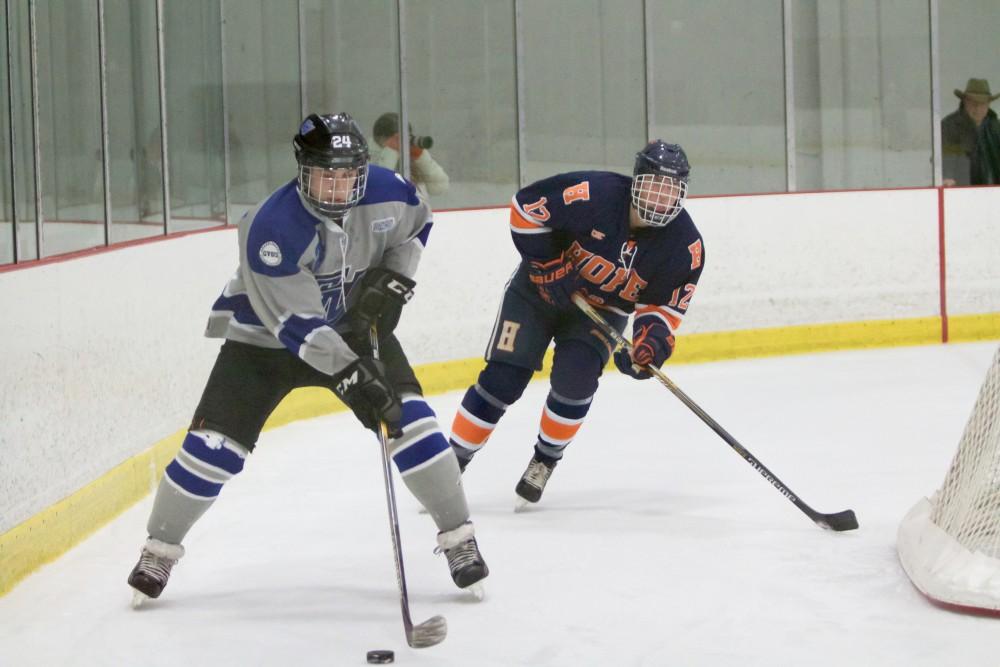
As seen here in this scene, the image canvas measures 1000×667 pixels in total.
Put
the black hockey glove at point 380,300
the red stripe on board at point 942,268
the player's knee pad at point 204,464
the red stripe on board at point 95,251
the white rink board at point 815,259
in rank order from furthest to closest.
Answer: the red stripe on board at point 942,268
the white rink board at point 815,259
the red stripe on board at point 95,251
the black hockey glove at point 380,300
the player's knee pad at point 204,464

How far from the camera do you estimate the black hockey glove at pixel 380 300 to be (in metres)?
3.10

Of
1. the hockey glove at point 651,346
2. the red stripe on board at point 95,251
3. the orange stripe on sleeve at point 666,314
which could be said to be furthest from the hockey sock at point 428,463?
the red stripe on board at point 95,251

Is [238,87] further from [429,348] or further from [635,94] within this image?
[635,94]

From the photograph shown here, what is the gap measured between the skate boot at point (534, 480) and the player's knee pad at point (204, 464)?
1.03 meters

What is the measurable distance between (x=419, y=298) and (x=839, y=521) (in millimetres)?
2695

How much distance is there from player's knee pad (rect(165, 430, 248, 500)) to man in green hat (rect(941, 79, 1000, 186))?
500cm

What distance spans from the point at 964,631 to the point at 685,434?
7.04ft

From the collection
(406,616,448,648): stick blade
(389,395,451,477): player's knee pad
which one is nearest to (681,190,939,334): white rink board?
(389,395,451,477): player's knee pad

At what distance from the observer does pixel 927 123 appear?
314 inches

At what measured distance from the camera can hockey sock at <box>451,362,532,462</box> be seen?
3783 mm

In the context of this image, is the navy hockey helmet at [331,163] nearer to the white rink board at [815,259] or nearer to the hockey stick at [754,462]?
the hockey stick at [754,462]

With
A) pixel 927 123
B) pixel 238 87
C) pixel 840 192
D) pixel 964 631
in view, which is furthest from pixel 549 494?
pixel 927 123

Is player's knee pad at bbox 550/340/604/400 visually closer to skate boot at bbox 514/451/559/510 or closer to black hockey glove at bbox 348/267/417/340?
skate boot at bbox 514/451/559/510

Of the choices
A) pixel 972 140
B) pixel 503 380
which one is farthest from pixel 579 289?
pixel 972 140
